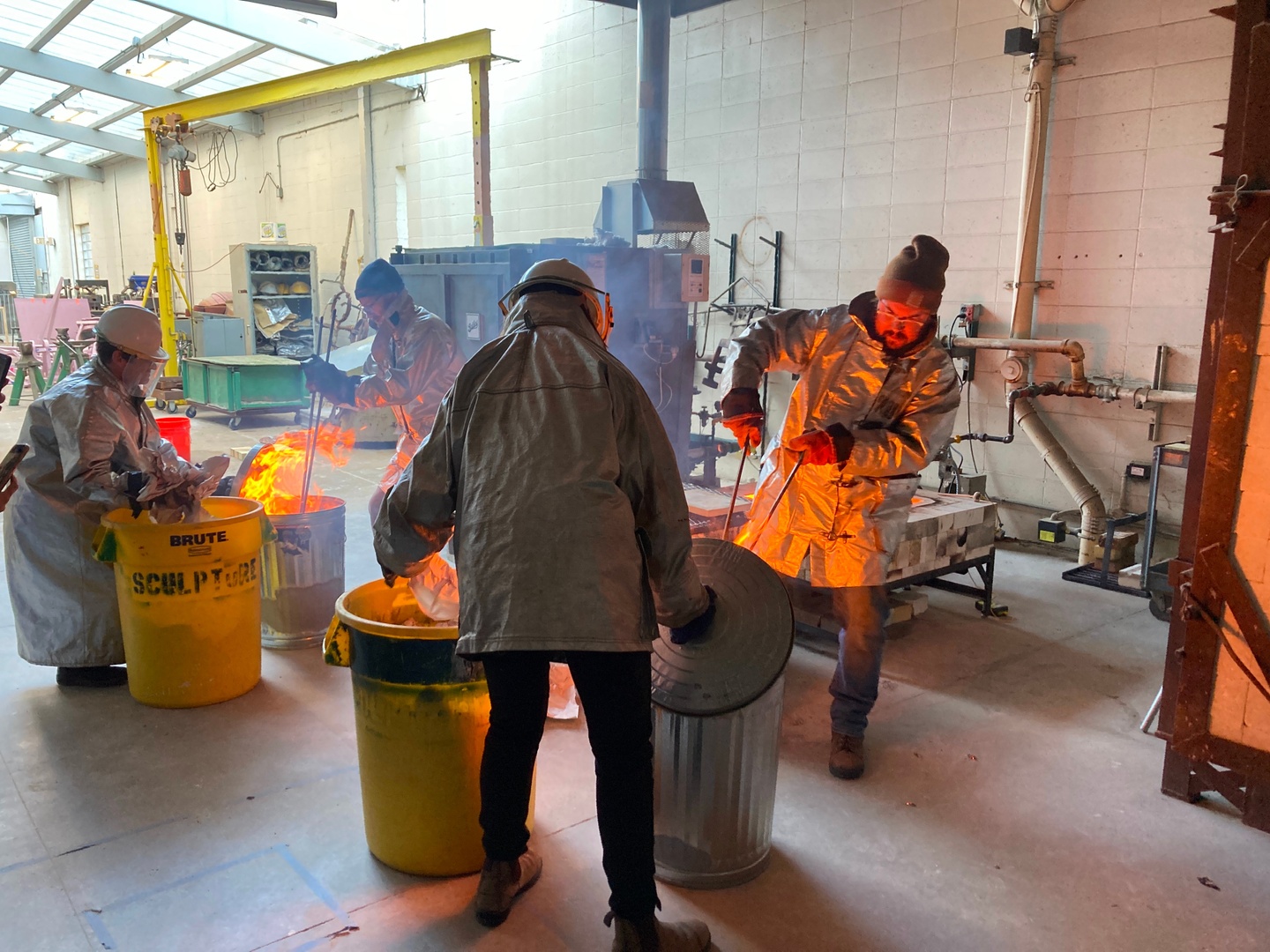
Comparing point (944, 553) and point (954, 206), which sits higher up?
point (954, 206)

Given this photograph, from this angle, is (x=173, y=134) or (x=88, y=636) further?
(x=173, y=134)

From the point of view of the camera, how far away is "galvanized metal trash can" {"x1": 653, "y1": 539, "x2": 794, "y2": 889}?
2.28 metres

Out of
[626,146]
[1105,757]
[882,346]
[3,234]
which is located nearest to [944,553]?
[1105,757]

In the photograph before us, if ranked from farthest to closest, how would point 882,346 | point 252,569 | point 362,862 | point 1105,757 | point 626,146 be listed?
point 626,146
point 252,569
point 1105,757
point 882,346
point 362,862

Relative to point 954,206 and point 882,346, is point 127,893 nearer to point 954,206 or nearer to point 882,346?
point 882,346

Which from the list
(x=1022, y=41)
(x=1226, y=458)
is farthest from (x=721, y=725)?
(x=1022, y=41)

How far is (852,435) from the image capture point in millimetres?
2770

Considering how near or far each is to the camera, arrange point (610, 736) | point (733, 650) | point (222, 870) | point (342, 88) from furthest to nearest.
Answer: point (342, 88) → point (222, 870) → point (733, 650) → point (610, 736)

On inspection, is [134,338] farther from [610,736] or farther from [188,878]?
[610,736]

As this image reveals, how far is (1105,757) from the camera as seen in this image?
3205 millimetres

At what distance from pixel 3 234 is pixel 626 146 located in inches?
1043

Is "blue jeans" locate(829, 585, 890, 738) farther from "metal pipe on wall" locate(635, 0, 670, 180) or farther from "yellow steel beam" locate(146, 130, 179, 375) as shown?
"yellow steel beam" locate(146, 130, 179, 375)

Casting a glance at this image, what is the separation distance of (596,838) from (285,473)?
2.67 m

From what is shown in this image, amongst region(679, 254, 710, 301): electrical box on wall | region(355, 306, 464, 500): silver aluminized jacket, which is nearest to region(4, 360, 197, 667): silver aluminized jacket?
region(355, 306, 464, 500): silver aluminized jacket
